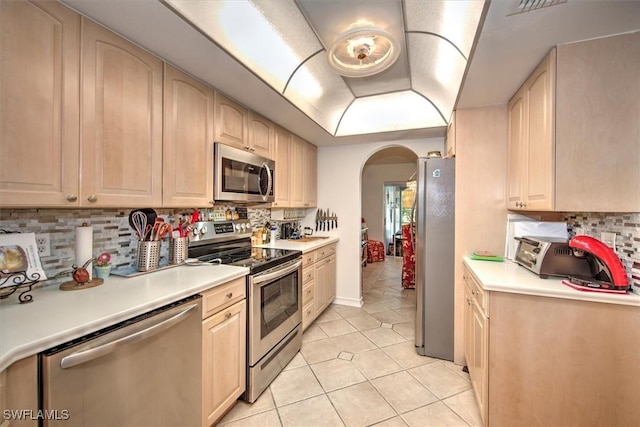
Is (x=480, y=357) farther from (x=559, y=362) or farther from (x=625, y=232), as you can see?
(x=625, y=232)

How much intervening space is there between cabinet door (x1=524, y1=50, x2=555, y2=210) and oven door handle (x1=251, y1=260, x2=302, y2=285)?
178 centimetres

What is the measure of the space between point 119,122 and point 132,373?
1.21 metres

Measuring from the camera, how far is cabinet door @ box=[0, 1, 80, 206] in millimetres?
996

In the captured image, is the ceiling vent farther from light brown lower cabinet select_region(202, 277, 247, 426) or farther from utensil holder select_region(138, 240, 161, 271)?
utensil holder select_region(138, 240, 161, 271)

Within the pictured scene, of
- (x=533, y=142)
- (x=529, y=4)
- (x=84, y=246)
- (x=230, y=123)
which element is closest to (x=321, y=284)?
(x=230, y=123)

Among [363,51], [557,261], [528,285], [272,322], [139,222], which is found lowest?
[272,322]

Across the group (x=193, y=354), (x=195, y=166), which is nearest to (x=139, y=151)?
(x=195, y=166)

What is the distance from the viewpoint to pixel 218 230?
2303mm

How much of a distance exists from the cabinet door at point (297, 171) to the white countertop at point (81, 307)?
1719mm

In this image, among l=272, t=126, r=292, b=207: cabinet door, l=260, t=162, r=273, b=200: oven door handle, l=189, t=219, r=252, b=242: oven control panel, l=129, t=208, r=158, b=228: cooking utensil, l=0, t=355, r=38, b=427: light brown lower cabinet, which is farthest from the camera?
l=272, t=126, r=292, b=207: cabinet door

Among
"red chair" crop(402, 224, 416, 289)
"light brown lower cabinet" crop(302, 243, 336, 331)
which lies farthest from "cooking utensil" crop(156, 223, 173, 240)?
"red chair" crop(402, 224, 416, 289)

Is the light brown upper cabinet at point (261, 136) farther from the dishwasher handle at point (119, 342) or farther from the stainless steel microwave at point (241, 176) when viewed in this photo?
the dishwasher handle at point (119, 342)

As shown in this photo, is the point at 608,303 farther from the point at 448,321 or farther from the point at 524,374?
the point at 448,321

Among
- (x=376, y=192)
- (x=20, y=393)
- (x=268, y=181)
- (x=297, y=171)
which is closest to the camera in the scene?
(x=20, y=393)
